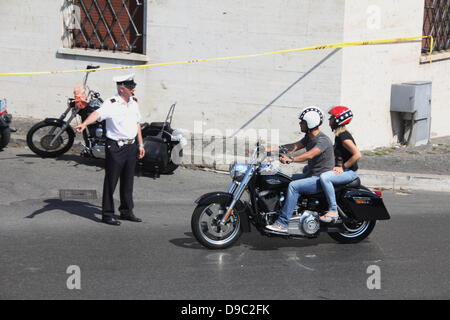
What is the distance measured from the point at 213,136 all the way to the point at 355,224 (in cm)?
491

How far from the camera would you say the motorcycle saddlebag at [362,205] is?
7.85 metres

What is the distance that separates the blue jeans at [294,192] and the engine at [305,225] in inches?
3.0

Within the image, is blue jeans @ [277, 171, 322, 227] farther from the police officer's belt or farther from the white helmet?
the police officer's belt

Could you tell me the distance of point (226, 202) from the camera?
24.9 feet

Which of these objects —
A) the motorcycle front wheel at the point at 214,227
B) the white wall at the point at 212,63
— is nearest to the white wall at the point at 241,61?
the white wall at the point at 212,63

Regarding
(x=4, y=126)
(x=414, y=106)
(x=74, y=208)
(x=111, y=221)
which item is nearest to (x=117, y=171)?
(x=111, y=221)

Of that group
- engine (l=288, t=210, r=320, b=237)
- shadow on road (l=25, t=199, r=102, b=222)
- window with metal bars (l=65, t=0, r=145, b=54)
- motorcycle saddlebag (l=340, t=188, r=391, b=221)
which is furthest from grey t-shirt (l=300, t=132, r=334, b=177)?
window with metal bars (l=65, t=0, r=145, b=54)

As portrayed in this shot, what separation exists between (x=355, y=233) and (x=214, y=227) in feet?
5.06

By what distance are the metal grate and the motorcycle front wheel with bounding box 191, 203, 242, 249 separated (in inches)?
298

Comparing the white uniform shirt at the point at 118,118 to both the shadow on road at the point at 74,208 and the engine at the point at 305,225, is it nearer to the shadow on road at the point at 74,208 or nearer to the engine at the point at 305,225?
the shadow on road at the point at 74,208

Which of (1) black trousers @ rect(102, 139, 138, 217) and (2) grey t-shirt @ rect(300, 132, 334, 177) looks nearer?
(2) grey t-shirt @ rect(300, 132, 334, 177)

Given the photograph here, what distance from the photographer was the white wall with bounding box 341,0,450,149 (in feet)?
39.5

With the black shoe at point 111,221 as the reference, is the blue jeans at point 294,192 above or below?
above
